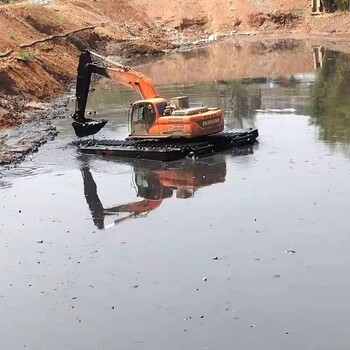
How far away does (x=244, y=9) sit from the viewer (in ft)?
237

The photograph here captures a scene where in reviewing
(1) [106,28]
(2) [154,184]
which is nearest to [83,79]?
(2) [154,184]

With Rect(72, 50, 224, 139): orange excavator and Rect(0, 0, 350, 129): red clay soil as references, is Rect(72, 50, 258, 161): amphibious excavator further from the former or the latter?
Rect(0, 0, 350, 129): red clay soil

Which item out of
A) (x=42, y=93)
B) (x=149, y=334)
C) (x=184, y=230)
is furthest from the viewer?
(x=42, y=93)

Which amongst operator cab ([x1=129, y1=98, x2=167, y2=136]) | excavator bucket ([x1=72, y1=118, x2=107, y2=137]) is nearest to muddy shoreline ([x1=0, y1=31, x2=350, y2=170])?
excavator bucket ([x1=72, y1=118, x2=107, y2=137])

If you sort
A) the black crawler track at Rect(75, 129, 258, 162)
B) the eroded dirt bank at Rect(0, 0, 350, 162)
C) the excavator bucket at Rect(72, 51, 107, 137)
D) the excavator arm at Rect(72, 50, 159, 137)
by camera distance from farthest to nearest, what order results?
the eroded dirt bank at Rect(0, 0, 350, 162) < the excavator bucket at Rect(72, 51, 107, 137) < the excavator arm at Rect(72, 50, 159, 137) < the black crawler track at Rect(75, 129, 258, 162)

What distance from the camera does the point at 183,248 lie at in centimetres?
1558

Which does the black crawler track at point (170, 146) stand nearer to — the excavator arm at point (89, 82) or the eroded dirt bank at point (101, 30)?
the excavator arm at point (89, 82)

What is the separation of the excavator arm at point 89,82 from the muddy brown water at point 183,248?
1.06 metres

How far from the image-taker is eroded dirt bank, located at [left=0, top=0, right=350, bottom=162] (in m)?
36.2

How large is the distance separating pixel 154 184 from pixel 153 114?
3614 mm

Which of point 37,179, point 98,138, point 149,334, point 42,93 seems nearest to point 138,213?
point 37,179

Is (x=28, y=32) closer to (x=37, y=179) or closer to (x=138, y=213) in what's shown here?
(x=37, y=179)

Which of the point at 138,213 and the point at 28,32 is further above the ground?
the point at 28,32

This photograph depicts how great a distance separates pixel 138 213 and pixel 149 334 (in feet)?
21.7
